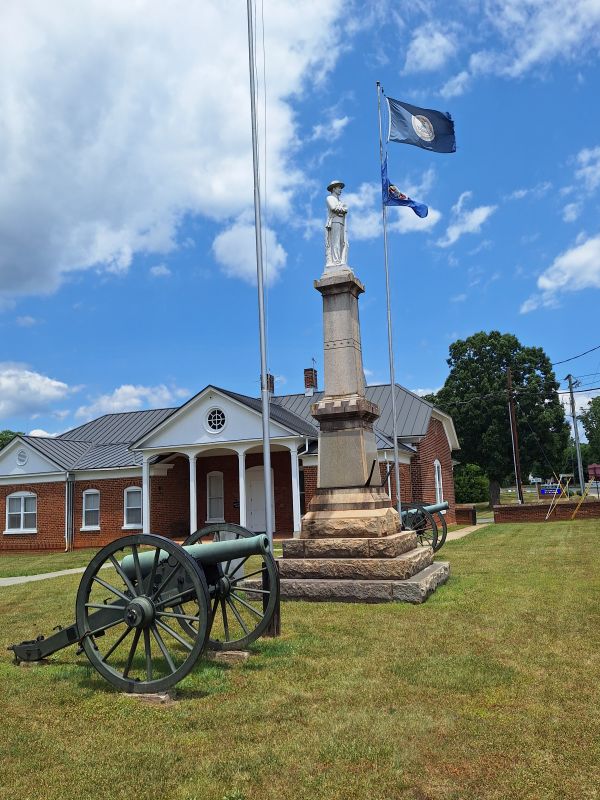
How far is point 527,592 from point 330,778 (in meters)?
5.88

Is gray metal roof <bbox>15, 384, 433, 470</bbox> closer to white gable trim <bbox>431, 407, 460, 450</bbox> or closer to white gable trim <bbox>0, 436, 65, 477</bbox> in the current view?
white gable trim <bbox>0, 436, 65, 477</bbox>

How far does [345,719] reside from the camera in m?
4.10

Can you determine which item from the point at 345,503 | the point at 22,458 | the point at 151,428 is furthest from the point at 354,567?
the point at 22,458

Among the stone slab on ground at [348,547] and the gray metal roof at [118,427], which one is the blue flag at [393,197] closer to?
the stone slab on ground at [348,547]

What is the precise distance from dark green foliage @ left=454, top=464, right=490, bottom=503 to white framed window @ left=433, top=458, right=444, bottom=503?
1595 centimetres

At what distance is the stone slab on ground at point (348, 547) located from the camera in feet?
27.5

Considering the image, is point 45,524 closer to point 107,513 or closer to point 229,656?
point 107,513

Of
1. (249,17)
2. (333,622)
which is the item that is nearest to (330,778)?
(333,622)

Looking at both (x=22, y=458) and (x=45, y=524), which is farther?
(x=22, y=458)

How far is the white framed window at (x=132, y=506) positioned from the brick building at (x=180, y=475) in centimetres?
4

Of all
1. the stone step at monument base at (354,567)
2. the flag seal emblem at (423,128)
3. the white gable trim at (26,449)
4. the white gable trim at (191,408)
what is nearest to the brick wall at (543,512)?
the white gable trim at (191,408)

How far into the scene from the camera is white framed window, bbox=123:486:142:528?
23359mm

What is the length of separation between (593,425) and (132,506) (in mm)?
74799

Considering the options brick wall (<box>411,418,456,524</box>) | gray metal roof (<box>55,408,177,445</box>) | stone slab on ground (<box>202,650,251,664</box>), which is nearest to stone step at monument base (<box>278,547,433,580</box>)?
stone slab on ground (<box>202,650,251,664</box>)
